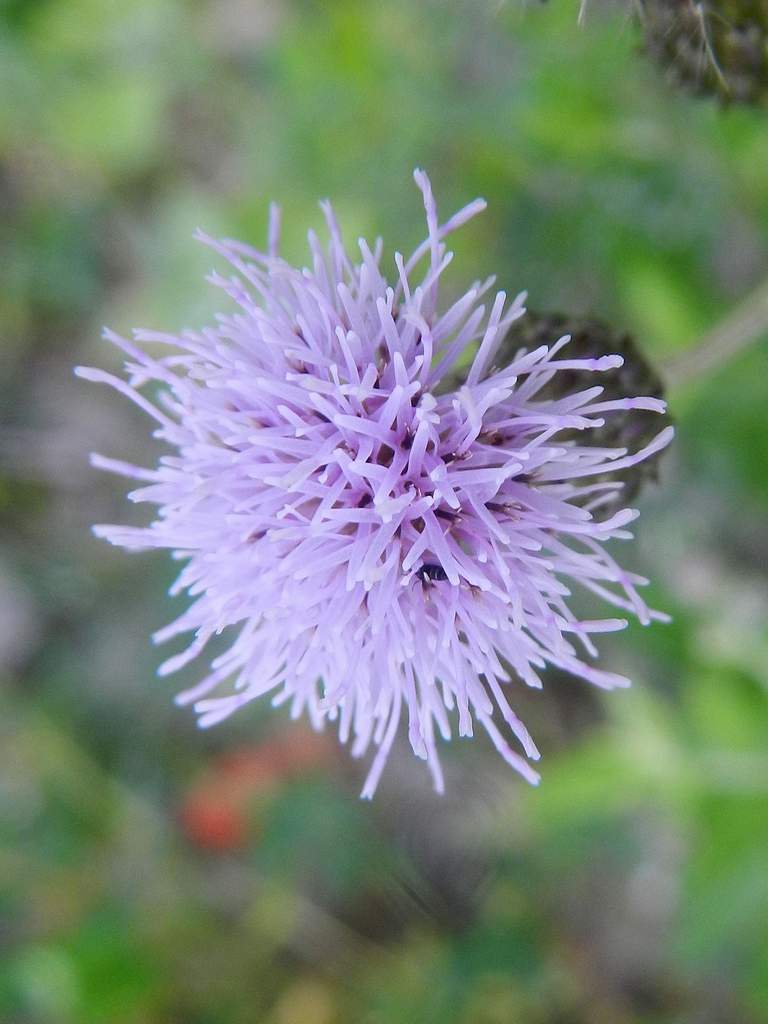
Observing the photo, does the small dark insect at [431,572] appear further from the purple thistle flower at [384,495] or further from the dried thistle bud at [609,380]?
the dried thistle bud at [609,380]

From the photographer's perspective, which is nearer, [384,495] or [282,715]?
[384,495]

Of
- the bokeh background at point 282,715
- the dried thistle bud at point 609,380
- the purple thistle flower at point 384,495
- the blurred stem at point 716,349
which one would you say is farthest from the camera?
the bokeh background at point 282,715

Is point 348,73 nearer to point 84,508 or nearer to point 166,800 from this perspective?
point 84,508

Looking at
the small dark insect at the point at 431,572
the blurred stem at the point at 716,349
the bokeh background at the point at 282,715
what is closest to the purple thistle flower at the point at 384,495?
the small dark insect at the point at 431,572

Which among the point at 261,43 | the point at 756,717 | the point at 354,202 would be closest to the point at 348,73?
the point at 354,202

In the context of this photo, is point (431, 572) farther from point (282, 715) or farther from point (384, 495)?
point (282, 715)

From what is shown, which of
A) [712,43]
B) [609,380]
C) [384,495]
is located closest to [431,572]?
[384,495]
